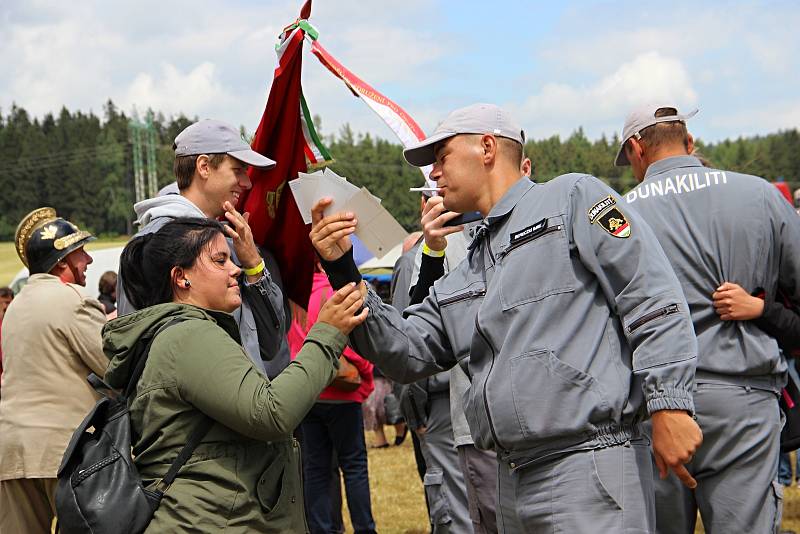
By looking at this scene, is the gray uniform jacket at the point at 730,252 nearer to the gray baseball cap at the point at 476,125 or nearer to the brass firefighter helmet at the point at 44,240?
the gray baseball cap at the point at 476,125

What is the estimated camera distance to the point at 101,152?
82188mm

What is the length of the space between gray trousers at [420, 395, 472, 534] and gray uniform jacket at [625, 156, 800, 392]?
1641mm

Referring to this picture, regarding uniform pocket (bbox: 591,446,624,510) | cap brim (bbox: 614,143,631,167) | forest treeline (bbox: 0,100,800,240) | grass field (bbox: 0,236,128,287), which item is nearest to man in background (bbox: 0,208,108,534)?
cap brim (bbox: 614,143,631,167)

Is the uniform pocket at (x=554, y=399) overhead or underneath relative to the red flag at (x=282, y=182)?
underneath

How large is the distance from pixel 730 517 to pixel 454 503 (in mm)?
1706

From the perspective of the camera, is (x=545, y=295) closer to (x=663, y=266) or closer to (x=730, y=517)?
(x=663, y=266)

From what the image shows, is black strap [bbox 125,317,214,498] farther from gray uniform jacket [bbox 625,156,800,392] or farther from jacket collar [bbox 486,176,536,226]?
gray uniform jacket [bbox 625,156,800,392]

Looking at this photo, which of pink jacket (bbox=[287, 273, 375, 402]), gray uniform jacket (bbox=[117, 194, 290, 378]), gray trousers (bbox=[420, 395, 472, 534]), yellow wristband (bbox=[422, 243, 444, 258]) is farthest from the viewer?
pink jacket (bbox=[287, 273, 375, 402])

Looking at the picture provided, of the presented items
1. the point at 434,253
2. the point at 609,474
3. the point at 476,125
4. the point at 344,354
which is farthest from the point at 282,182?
→ the point at 344,354

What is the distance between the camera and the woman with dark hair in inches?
110

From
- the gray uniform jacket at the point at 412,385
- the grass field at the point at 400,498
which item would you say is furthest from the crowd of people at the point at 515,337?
the grass field at the point at 400,498

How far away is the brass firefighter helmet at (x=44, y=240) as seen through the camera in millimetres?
5477

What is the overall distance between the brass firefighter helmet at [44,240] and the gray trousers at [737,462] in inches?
140

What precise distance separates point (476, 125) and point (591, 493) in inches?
50.8
